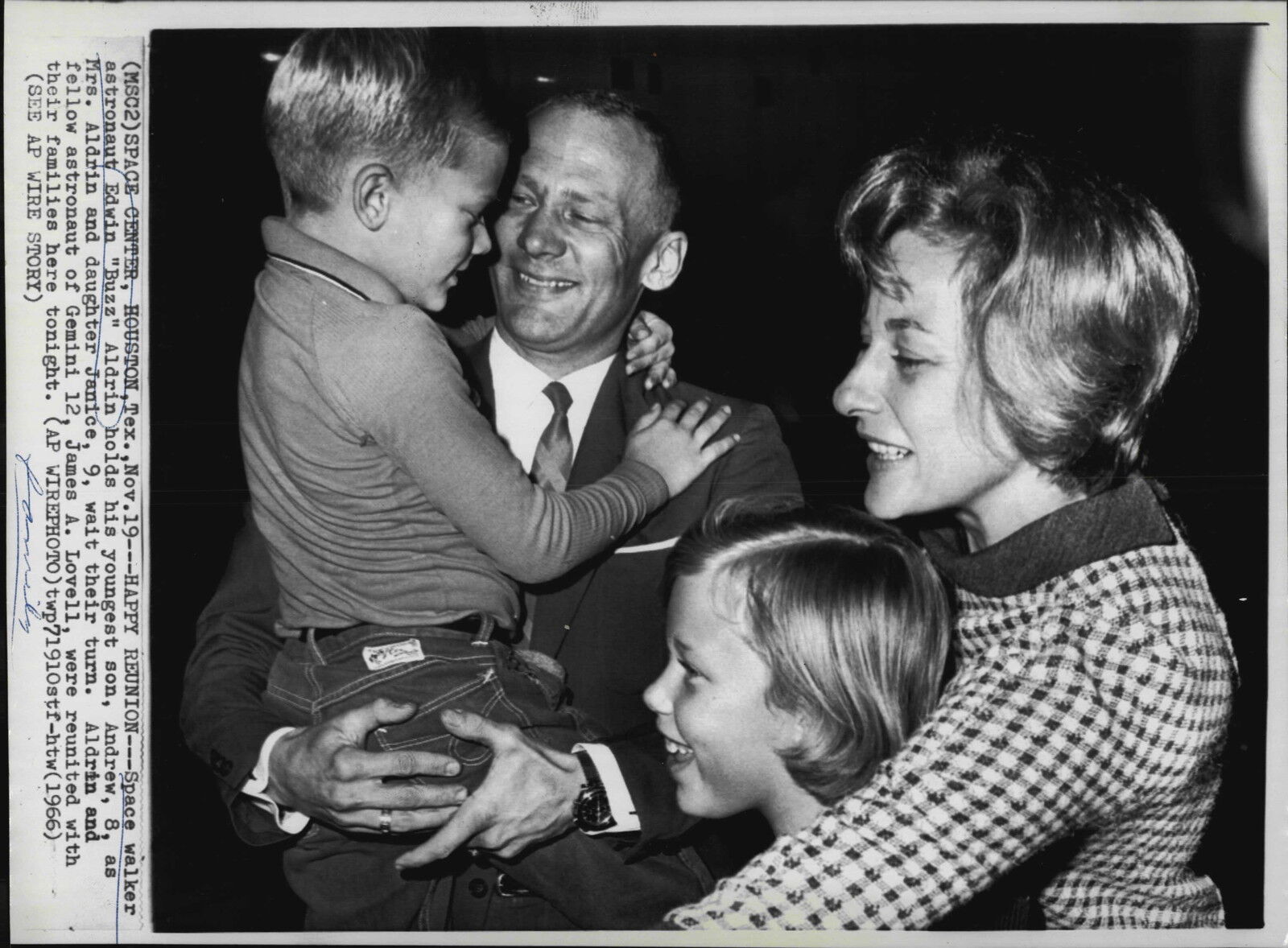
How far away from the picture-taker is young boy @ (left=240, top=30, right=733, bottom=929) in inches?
82.3

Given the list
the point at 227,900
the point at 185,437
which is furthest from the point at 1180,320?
the point at 227,900

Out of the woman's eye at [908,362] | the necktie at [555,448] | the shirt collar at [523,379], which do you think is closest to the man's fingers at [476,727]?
the necktie at [555,448]

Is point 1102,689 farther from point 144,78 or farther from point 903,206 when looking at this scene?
point 144,78

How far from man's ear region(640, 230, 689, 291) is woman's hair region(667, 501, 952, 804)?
0.49 meters

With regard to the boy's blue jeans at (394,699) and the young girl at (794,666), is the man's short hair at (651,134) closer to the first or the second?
the young girl at (794,666)

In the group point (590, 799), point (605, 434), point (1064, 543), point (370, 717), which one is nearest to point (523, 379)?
point (605, 434)

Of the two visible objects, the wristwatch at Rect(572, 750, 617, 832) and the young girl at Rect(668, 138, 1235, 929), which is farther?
the wristwatch at Rect(572, 750, 617, 832)

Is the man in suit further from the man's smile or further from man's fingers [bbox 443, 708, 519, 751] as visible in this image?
man's fingers [bbox 443, 708, 519, 751]

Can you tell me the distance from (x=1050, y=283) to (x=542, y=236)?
2.93 ft

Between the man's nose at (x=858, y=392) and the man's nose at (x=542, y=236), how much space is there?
568 mm

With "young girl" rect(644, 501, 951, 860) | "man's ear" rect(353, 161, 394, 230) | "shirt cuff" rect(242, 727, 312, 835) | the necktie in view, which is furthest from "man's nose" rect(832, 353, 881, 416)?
"shirt cuff" rect(242, 727, 312, 835)

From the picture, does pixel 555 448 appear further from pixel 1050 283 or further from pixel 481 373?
pixel 1050 283

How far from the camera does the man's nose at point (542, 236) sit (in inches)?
88.4
